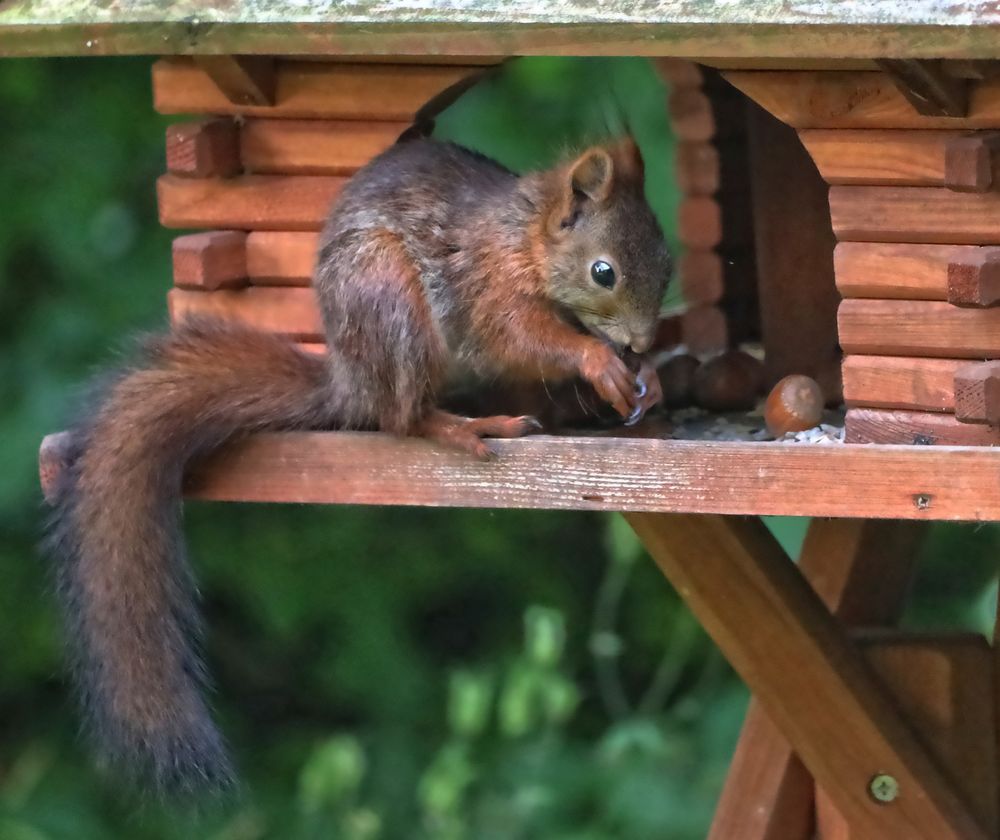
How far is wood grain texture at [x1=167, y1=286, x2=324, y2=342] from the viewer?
165 cm

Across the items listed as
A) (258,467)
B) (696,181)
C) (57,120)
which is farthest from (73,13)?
(57,120)

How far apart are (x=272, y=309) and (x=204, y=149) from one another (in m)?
0.16

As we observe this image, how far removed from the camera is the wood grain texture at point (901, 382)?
4.52ft

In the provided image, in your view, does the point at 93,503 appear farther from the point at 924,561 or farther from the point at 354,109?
the point at 924,561

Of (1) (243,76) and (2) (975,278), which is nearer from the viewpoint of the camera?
(2) (975,278)

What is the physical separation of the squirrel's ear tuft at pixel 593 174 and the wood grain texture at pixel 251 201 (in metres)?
0.23

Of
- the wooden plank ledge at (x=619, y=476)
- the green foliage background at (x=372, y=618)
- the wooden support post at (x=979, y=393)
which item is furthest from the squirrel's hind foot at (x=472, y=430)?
the green foliage background at (x=372, y=618)

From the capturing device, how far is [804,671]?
1.65 meters

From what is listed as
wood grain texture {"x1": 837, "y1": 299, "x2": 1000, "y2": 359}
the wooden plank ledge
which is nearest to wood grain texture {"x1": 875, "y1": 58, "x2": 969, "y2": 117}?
wood grain texture {"x1": 837, "y1": 299, "x2": 1000, "y2": 359}

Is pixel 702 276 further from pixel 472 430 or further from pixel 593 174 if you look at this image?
pixel 472 430

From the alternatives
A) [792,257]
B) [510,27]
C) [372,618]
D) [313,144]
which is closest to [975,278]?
[510,27]

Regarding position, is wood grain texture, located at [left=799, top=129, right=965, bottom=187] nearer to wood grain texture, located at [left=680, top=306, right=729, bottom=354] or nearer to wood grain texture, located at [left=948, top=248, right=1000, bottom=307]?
wood grain texture, located at [left=948, top=248, right=1000, bottom=307]

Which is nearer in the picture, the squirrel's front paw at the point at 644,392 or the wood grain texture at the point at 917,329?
the wood grain texture at the point at 917,329

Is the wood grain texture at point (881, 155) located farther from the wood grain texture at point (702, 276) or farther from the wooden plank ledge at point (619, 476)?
the wood grain texture at point (702, 276)
